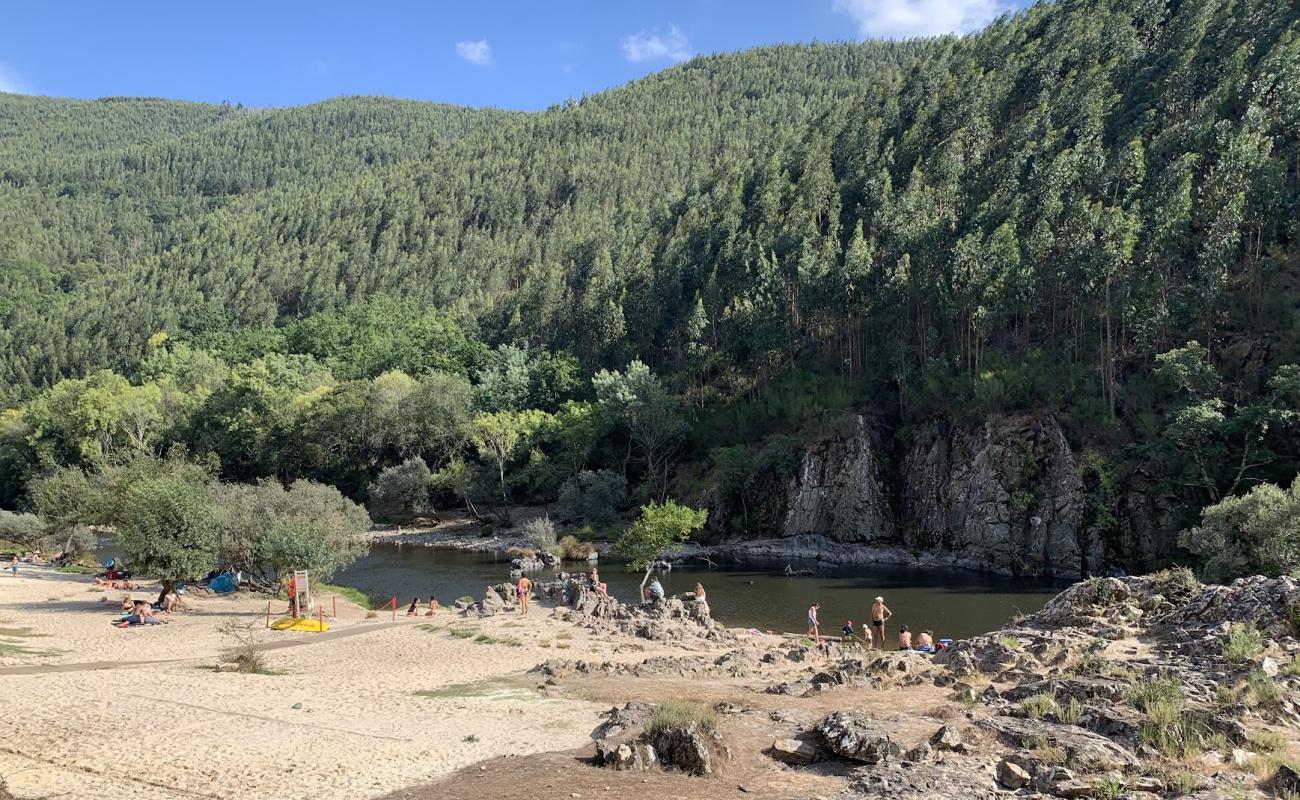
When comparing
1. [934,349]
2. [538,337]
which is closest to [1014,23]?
[934,349]

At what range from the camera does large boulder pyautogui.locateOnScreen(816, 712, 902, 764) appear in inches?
623

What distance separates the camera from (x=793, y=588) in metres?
51.0

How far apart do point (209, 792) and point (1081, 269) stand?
6471 cm

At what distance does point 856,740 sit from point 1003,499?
159ft

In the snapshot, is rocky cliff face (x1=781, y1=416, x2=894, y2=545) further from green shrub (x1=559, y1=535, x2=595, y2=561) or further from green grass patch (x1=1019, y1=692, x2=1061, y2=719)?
green grass patch (x1=1019, y1=692, x2=1061, y2=719)

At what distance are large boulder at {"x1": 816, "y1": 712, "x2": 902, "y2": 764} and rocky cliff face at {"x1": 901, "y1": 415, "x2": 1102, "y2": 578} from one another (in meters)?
44.2

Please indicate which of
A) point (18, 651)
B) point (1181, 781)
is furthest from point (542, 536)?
point (1181, 781)

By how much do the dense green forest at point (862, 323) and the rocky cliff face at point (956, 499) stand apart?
2103 mm

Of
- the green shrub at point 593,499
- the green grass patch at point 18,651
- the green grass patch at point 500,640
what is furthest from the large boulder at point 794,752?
the green shrub at point 593,499

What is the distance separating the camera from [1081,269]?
62688 millimetres

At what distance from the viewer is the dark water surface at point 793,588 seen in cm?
4134

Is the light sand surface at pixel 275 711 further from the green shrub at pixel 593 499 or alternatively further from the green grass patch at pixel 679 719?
the green shrub at pixel 593 499

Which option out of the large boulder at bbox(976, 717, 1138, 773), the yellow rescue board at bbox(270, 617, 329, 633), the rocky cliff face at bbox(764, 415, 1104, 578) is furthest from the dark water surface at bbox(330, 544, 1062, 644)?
the large boulder at bbox(976, 717, 1138, 773)

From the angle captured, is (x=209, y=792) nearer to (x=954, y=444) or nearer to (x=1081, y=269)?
(x=954, y=444)
